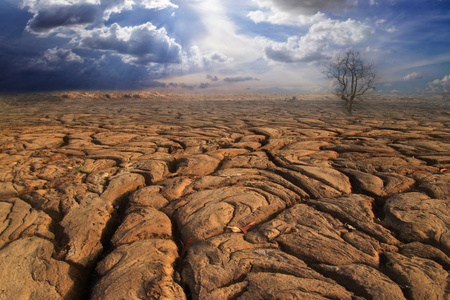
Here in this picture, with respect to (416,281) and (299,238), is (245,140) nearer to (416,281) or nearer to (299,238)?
(299,238)

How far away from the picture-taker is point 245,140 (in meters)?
5.32

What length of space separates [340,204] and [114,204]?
2.20 meters

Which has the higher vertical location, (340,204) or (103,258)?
(340,204)

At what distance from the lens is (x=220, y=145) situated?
4.95 m

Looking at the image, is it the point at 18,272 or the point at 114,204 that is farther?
the point at 114,204

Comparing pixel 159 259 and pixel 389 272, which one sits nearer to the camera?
pixel 389 272

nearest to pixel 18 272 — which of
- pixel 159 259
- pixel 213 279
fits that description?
pixel 159 259

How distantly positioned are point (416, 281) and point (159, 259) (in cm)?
161

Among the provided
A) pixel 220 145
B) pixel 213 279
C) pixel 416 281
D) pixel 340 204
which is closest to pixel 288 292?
pixel 213 279

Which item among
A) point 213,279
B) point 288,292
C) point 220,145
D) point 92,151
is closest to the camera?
point 288,292

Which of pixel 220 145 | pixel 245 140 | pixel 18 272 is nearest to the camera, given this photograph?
pixel 18 272

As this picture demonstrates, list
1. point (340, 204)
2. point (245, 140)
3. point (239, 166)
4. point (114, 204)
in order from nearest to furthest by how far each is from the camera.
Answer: point (340, 204) → point (114, 204) → point (239, 166) → point (245, 140)

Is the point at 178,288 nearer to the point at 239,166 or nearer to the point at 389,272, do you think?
the point at 389,272

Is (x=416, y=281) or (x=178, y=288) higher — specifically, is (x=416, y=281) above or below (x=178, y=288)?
above
